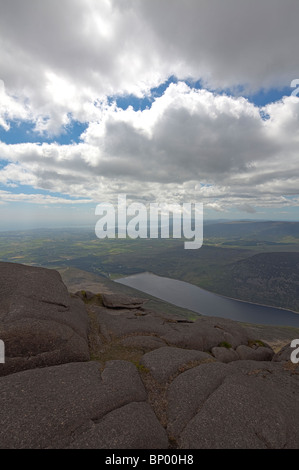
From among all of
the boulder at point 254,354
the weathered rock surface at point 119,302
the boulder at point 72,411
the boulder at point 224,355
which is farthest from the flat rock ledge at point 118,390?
the weathered rock surface at point 119,302

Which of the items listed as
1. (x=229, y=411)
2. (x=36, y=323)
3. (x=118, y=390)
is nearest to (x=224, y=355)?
(x=229, y=411)

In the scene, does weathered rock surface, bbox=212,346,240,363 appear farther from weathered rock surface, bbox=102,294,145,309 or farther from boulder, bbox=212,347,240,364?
weathered rock surface, bbox=102,294,145,309

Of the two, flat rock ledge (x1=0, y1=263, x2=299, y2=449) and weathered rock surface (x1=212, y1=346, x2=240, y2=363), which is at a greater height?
flat rock ledge (x1=0, y1=263, x2=299, y2=449)

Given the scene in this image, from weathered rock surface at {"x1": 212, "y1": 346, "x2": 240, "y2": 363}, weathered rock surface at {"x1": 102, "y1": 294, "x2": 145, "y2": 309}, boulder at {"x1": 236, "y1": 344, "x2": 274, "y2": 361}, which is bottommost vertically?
boulder at {"x1": 236, "y1": 344, "x2": 274, "y2": 361}

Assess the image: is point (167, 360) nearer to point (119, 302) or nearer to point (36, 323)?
point (36, 323)

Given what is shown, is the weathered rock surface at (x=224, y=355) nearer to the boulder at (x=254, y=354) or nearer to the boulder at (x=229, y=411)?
the boulder at (x=254, y=354)

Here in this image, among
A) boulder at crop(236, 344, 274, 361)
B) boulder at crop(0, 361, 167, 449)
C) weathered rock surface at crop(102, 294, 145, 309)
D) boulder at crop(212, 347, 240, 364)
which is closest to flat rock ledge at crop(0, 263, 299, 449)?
boulder at crop(0, 361, 167, 449)

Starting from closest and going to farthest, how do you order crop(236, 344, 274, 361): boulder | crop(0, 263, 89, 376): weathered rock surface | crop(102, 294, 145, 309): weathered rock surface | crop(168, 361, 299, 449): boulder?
crop(168, 361, 299, 449): boulder → crop(0, 263, 89, 376): weathered rock surface → crop(236, 344, 274, 361): boulder → crop(102, 294, 145, 309): weathered rock surface
